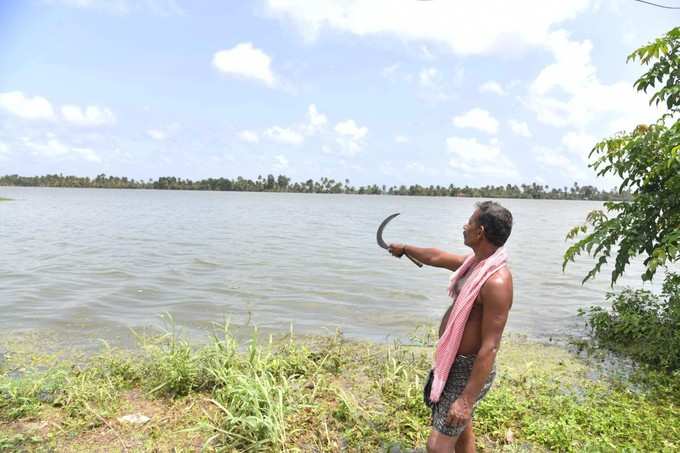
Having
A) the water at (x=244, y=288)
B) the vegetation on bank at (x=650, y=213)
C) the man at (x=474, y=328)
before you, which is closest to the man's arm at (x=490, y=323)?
the man at (x=474, y=328)

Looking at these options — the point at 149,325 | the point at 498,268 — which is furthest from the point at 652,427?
the point at 149,325

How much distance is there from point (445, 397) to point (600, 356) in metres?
4.27

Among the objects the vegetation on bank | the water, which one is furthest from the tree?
the water

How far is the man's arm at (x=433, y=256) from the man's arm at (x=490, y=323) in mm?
501

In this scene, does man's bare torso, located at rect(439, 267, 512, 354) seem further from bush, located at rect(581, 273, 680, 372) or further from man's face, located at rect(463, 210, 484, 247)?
bush, located at rect(581, 273, 680, 372)

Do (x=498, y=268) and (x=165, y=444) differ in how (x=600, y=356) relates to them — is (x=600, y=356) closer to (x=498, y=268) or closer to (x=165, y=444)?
(x=498, y=268)

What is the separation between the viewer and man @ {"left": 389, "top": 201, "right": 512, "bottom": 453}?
2.45 metres

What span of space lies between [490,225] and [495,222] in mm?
31

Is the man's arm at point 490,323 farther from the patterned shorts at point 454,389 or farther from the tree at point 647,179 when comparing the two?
the tree at point 647,179

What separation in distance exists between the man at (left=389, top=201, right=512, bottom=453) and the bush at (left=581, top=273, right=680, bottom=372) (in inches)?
151

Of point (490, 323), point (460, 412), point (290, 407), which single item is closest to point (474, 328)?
point (490, 323)

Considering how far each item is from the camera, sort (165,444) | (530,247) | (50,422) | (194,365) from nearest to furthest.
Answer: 1. (165,444)
2. (50,422)
3. (194,365)
4. (530,247)

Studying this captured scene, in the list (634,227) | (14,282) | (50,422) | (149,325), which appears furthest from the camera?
(14,282)

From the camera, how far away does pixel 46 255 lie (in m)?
13.5
